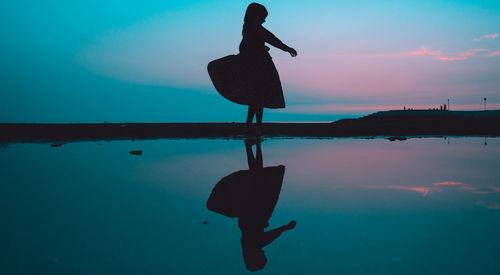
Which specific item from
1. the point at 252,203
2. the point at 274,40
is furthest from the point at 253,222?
the point at 274,40

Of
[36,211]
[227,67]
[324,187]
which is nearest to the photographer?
[36,211]

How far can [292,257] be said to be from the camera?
4.67ft

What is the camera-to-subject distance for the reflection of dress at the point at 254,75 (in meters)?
7.45

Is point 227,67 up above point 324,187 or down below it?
above

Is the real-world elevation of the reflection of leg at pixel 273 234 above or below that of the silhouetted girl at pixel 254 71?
below

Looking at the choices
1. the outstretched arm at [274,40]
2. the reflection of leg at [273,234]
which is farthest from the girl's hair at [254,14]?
the reflection of leg at [273,234]

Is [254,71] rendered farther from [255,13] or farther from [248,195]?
[248,195]

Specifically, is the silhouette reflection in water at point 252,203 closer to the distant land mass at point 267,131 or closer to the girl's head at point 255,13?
the girl's head at point 255,13

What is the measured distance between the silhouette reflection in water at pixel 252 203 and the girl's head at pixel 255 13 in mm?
4534

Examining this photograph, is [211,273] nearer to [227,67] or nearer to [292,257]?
[292,257]

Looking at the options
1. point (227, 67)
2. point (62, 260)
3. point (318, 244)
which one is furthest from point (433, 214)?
point (227, 67)

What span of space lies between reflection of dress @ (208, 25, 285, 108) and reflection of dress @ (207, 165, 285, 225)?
13.5 ft

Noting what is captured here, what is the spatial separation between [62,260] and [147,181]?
1754 millimetres

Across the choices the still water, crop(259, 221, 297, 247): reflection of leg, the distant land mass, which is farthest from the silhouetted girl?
crop(259, 221, 297, 247): reflection of leg
